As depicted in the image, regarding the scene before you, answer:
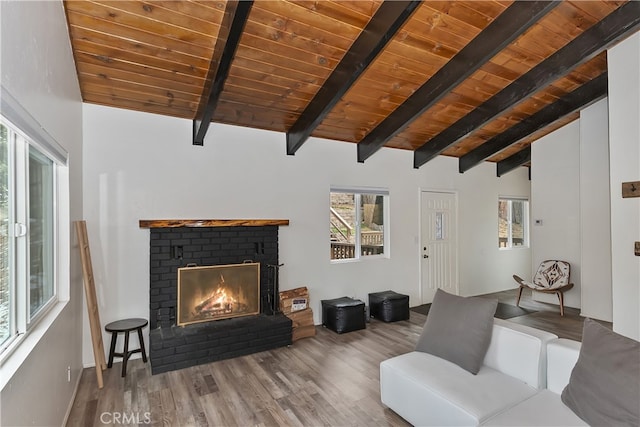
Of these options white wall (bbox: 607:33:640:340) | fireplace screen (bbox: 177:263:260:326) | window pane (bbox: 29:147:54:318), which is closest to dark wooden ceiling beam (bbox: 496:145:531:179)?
white wall (bbox: 607:33:640:340)

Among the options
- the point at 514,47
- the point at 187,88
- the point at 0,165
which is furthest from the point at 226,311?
the point at 514,47

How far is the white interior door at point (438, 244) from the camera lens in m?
→ 5.65

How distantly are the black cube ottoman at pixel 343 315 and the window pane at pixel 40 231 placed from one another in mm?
2945

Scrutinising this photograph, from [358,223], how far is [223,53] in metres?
3.20

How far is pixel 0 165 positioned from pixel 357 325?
3840 millimetres

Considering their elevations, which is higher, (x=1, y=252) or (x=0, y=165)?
(x=0, y=165)

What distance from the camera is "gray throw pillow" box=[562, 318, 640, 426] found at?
1.47 metres

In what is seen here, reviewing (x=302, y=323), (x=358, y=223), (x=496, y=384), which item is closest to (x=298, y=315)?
(x=302, y=323)

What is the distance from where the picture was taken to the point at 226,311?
3.80 meters

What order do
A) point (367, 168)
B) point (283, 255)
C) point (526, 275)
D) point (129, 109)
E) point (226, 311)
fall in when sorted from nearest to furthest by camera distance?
point (129, 109) < point (226, 311) < point (283, 255) < point (367, 168) < point (526, 275)

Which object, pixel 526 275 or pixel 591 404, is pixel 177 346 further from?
pixel 526 275

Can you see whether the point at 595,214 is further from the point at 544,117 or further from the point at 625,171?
the point at 625,171
